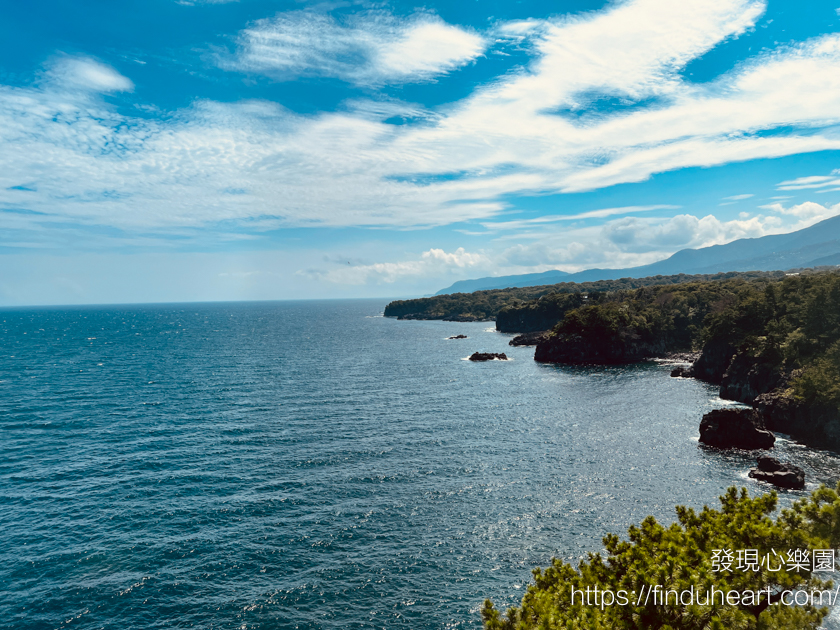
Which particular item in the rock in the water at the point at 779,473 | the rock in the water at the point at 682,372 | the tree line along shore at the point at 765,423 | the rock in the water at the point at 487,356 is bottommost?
the rock in the water at the point at 779,473

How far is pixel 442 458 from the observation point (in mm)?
68875

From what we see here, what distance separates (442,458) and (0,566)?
51.0 m

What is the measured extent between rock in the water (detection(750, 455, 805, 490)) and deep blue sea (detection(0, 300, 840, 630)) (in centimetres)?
248

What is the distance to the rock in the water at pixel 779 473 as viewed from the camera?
58.1m

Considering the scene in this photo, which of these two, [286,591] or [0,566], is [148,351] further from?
[286,591]

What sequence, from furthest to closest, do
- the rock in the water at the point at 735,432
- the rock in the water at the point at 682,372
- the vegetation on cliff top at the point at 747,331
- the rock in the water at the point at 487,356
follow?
1. the rock in the water at the point at 487,356
2. the rock in the water at the point at 682,372
3. the vegetation on cliff top at the point at 747,331
4. the rock in the water at the point at 735,432

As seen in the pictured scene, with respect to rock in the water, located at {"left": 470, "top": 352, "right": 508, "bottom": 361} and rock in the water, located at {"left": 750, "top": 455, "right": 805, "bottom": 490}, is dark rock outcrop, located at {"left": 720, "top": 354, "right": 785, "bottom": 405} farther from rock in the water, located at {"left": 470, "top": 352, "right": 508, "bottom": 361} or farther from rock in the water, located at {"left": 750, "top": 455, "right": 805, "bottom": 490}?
rock in the water, located at {"left": 470, "top": 352, "right": 508, "bottom": 361}

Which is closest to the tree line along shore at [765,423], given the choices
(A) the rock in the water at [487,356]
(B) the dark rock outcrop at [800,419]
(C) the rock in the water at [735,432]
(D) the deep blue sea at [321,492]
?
(B) the dark rock outcrop at [800,419]

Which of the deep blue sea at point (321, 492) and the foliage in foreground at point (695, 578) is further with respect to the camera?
the deep blue sea at point (321, 492)

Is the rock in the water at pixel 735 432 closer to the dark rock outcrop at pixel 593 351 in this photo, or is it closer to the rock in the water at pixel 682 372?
the rock in the water at pixel 682 372

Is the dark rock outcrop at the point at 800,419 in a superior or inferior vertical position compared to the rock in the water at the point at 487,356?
inferior

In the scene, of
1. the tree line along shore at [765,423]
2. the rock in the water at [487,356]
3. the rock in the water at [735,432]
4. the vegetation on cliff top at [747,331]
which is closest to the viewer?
the tree line along shore at [765,423]

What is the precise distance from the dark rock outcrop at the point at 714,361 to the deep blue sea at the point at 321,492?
11.6m

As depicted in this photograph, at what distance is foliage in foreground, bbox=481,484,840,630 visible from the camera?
19.6m
